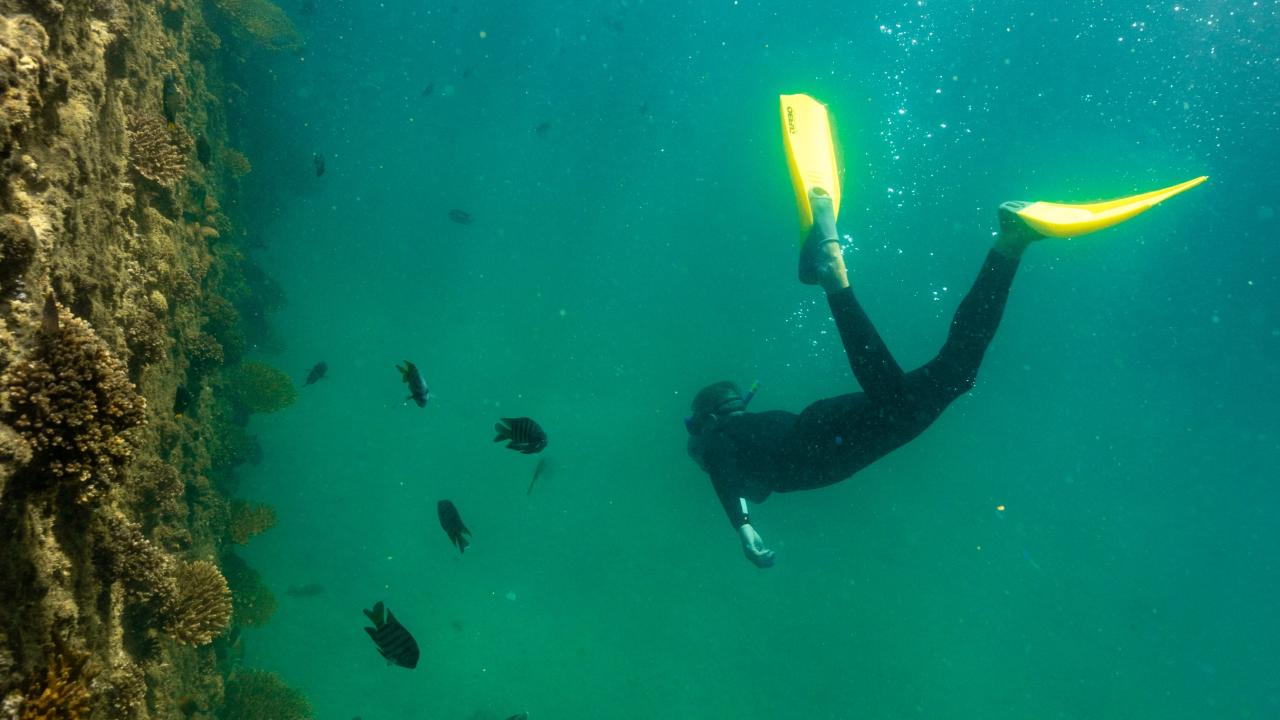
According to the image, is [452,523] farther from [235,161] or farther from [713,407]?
[235,161]

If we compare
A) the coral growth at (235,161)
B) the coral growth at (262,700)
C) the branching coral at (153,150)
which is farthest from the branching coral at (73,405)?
the coral growth at (235,161)

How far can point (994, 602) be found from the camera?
230ft

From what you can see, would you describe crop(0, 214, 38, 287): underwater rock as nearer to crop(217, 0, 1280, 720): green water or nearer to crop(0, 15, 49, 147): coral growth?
crop(0, 15, 49, 147): coral growth

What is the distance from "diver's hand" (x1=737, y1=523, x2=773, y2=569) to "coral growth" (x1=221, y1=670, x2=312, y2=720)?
24.4 ft

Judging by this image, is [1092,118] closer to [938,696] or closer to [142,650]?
[938,696]

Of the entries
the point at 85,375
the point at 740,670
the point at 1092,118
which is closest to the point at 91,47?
the point at 85,375

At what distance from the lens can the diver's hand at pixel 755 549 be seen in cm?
742

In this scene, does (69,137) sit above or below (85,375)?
above

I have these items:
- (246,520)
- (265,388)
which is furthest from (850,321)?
(265,388)

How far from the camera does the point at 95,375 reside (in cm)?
259

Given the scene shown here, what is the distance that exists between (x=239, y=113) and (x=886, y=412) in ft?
53.1

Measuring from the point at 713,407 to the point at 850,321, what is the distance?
7.65ft

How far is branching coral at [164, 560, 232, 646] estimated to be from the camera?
4418 millimetres

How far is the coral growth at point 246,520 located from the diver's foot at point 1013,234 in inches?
409
